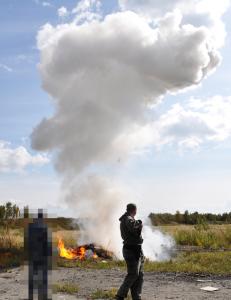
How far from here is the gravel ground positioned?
11797 millimetres

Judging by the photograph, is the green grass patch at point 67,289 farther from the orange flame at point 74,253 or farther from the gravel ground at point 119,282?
the orange flame at point 74,253

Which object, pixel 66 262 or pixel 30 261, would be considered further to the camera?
pixel 66 262

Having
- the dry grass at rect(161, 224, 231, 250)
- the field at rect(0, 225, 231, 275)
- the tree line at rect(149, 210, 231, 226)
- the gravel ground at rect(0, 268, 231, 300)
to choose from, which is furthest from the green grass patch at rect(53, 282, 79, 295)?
the tree line at rect(149, 210, 231, 226)

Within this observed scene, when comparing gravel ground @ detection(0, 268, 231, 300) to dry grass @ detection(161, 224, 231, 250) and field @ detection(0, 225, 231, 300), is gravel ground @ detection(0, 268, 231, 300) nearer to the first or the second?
field @ detection(0, 225, 231, 300)

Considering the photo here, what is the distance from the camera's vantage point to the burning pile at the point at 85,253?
20469 mm

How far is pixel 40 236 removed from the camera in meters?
8.27

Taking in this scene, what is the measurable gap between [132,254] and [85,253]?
36.7ft

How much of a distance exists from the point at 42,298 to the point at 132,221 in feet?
7.94

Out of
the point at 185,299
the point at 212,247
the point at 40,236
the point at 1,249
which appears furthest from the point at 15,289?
the point at 212,247

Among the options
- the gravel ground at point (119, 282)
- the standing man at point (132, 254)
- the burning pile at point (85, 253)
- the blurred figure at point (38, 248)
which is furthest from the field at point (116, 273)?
the standing man at point (132, 254)

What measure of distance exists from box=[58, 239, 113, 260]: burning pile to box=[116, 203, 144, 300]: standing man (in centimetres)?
1040

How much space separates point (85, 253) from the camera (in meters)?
20.8

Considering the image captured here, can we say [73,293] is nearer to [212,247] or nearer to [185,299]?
[185,299]

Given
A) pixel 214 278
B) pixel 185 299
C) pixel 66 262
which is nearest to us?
pixel 185 299
